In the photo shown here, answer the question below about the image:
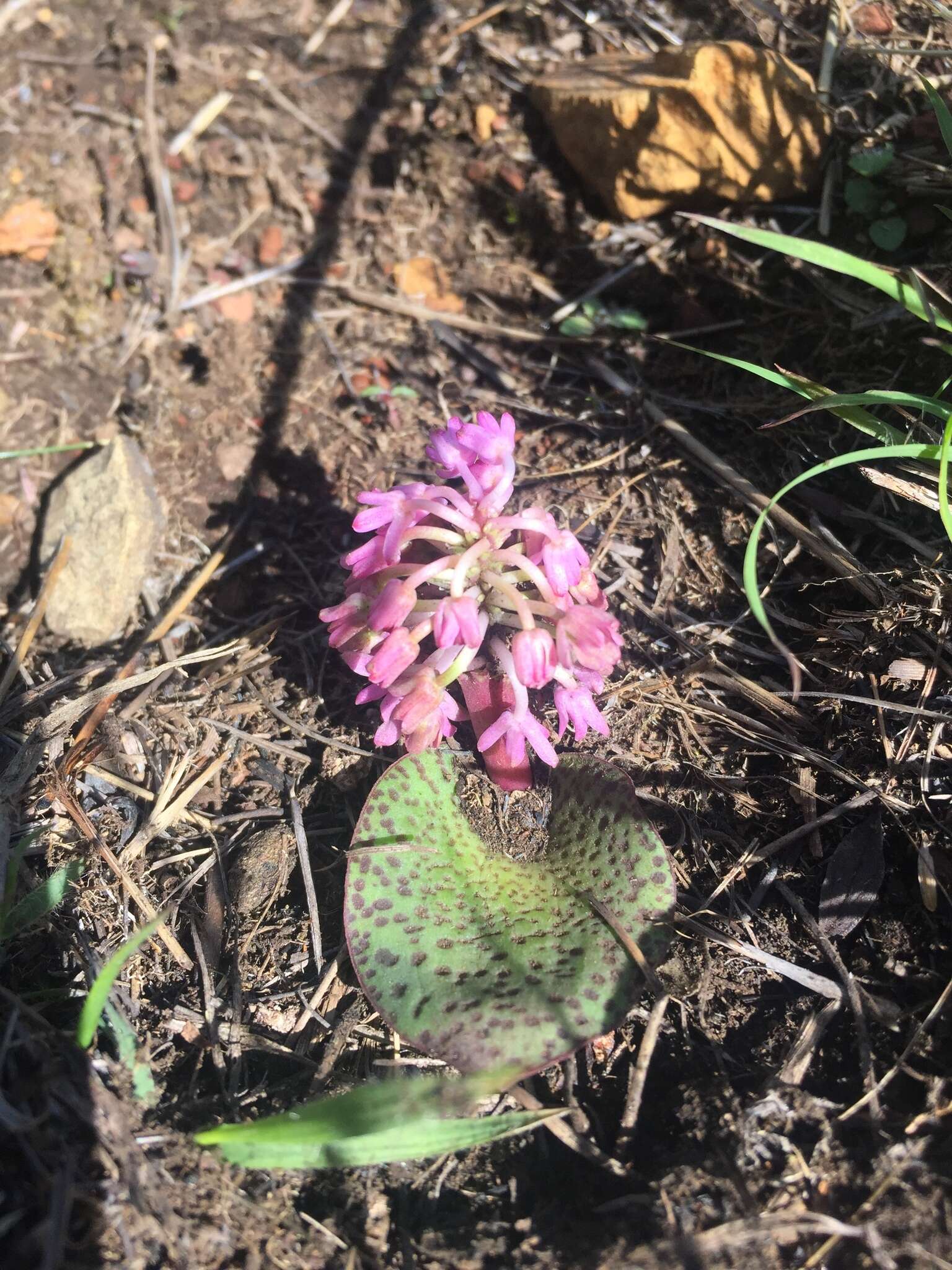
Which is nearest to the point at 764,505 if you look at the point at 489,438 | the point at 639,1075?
the point at 489,438

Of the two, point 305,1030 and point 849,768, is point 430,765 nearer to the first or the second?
point 305,1030

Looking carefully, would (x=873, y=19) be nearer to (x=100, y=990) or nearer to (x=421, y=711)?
(x=421, y=711)

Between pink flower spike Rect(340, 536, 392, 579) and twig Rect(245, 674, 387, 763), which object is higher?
pink flower spike Rect(340, 536, 392, 579)

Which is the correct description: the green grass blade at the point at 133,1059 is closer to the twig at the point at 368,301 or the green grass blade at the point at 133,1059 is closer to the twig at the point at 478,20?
the twig at the point at 368,301

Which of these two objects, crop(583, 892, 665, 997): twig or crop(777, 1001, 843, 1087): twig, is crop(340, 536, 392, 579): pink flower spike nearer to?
crop(583, 892, 665, 997): twig

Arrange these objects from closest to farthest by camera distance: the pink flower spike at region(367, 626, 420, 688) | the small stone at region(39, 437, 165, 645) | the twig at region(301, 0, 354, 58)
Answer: the pink flower spike at region(367, 626, 420, 688)
the small stone at region(39, 437, 165, 645)
the twig at region(301, 0, 354, 58)

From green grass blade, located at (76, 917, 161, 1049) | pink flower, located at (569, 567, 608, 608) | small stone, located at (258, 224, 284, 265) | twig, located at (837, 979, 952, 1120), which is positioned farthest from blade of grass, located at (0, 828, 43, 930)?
small stone, located at (258, 224, 284, 265)

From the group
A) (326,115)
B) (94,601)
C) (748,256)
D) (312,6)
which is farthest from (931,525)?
(312,6)
